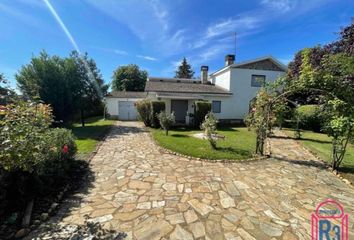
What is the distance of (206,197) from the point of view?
172 inches

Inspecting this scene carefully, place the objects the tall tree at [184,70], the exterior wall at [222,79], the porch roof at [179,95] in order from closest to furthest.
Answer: the porch roof at [179,95] → the exterior wall at [222,79] → the tall tree at [184,70]

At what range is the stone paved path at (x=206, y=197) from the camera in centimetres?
326

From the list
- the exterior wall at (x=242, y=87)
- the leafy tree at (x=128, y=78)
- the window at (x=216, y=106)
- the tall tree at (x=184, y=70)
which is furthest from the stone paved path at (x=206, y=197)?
the tall tree at (x=184, y=70)

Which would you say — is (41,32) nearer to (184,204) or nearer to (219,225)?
(184,204)

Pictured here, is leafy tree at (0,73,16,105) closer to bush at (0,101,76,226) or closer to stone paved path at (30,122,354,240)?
bush at (0,101,76,226)

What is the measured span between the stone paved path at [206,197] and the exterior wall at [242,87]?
Answer: 1281 cm

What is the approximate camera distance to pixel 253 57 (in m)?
19.1

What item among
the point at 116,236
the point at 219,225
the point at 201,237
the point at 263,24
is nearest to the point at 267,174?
the point at 219,225

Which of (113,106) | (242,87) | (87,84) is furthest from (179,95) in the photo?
(87,84)

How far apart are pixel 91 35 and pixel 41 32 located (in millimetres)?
2375

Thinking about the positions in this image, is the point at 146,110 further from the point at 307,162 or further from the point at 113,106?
the point at 307,162

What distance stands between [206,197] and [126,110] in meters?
20.7

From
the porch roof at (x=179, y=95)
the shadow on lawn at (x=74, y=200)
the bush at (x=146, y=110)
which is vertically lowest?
the shadow on lawn at (x=74, y=200)

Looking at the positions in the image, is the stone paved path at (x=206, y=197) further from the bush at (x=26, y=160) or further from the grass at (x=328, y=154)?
the bush at (x=26, y=160)
